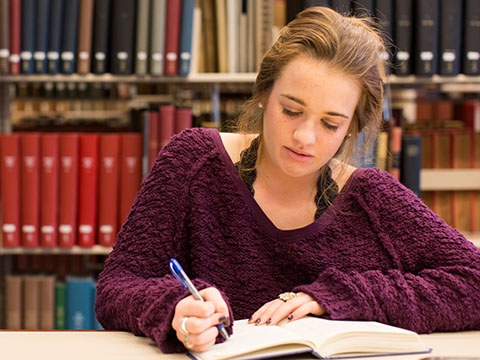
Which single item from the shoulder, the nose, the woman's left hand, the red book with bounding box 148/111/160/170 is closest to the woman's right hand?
the woman's left hand

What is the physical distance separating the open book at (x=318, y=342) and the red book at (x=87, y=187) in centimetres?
139

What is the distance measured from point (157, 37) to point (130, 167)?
46 centimetres

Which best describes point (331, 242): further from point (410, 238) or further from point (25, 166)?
point (25, 166)

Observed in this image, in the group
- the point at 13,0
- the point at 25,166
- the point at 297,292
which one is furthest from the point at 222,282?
the point at 13,0

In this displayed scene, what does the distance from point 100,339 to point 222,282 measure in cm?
33

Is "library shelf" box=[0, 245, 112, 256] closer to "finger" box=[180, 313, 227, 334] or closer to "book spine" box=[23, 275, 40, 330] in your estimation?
"book spine" box=[23, 275, 40, 330]

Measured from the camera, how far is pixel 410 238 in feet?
4.46

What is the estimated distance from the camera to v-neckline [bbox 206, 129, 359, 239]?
136cm

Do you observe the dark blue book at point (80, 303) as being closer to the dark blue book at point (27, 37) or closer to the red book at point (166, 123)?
the red book at point (166, 123)

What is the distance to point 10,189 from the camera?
2361 mm

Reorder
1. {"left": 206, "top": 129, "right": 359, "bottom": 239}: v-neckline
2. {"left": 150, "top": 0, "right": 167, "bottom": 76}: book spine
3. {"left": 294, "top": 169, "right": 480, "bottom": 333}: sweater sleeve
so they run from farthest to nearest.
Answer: {"left": 150, "top": 0, "right": 167, "bottom": 76}: book spine < {"left": 206, "top": 129, "right": 359, "bottom": 239}: v-neckline < {"left": 294, "top": 169, "right": 480, "bottom": 333}: sweater sleeve

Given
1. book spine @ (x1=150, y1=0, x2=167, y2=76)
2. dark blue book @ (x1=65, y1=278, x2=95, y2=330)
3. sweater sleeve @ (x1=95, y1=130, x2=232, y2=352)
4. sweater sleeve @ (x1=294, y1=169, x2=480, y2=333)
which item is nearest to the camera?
sweater sleeve @ (x1=95, y1=130, x2=232, y2=352)

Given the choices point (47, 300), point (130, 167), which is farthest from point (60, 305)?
point (130, 167)

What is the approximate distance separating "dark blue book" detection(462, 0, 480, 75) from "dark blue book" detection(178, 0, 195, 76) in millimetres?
944
